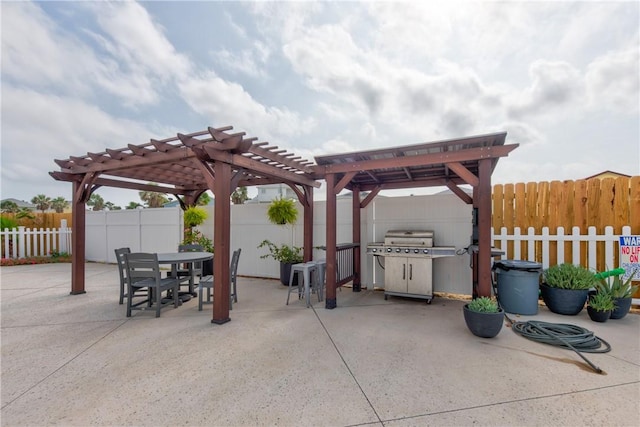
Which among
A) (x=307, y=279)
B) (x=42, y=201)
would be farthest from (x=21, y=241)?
(x=42, y=201)

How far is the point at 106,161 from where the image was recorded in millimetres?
4766

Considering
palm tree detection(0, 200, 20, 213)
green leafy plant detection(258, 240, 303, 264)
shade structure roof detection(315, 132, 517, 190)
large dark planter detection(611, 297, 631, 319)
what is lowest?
large dark planter detection(611, 297, 631, 319)

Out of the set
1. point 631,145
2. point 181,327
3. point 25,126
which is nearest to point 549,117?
point 631,145

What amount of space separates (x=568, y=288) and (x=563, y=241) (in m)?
0.92

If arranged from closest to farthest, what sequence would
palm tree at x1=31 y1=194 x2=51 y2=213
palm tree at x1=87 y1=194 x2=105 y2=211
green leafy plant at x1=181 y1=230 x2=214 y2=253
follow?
green leafy plant at x1=181 y1=230 x2=214 y2=253 < palm tree at x1=31 y1=194 x2=51 y2=213 < palm tree at x1=87 y1=194 x2=105 y2=211

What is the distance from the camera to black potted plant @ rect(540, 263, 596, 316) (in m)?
3.67

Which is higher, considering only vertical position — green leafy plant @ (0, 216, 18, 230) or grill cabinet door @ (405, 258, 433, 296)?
green leafy plant @ (0, 216, 18, 230)

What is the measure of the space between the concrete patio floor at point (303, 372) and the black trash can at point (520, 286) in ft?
0.53

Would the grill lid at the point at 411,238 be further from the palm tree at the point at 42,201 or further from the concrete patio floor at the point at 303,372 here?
the palm tree at the point at 42,201

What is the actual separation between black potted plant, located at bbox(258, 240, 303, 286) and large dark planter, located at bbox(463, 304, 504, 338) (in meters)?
3.64

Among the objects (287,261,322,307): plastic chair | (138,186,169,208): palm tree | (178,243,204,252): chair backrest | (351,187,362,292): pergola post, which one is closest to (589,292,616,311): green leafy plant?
(351,187,362,292): pergola post

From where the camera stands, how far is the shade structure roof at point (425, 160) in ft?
11.0

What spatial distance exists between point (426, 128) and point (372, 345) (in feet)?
18.8

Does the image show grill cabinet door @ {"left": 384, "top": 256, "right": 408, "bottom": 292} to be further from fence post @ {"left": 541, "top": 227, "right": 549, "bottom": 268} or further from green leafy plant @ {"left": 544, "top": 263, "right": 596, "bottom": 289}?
fence post @ {"left": 541, "top": 227, "right": 549, "bottom": 268}
